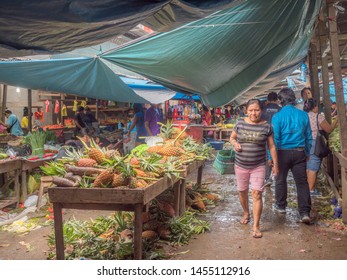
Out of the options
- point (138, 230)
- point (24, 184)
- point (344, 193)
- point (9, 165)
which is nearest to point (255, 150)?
point (344, 193)

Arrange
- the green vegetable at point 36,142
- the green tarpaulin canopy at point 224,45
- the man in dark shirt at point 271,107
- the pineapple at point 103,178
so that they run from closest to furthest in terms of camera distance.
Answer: the pineapple at point 103,178
the green tarpaulin canopy at point 224,45
the man in dark shirt at point 271,107
the green vegetable at point 36,142

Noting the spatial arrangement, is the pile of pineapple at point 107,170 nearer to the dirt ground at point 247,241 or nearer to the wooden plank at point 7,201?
the dirt ground at point 247,241

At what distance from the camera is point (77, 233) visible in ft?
16.5

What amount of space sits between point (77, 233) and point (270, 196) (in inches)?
166

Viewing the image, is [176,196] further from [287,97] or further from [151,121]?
[151,121]

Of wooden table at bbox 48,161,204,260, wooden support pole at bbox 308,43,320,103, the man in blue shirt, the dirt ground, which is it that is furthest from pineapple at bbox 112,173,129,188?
wooden support pole at bbox 308,43,320,103

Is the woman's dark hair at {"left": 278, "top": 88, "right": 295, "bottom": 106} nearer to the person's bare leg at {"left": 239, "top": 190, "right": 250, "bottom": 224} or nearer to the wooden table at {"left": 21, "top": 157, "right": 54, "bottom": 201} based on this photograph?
the person's bare leg at {"left": 239, "top": 190, "right": 250, "bottom": 224}

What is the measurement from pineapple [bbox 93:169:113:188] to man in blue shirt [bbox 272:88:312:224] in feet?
9.89

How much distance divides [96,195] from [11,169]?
3.92 meters

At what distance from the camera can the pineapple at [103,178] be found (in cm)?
393

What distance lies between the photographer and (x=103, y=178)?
3.94 meters

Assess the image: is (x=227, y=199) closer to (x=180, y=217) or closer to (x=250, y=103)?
(x=180, y=217)

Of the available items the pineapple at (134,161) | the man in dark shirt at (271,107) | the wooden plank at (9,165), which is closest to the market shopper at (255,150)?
the pineapple at (134,161)

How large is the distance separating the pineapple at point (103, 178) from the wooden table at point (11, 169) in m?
3.67
